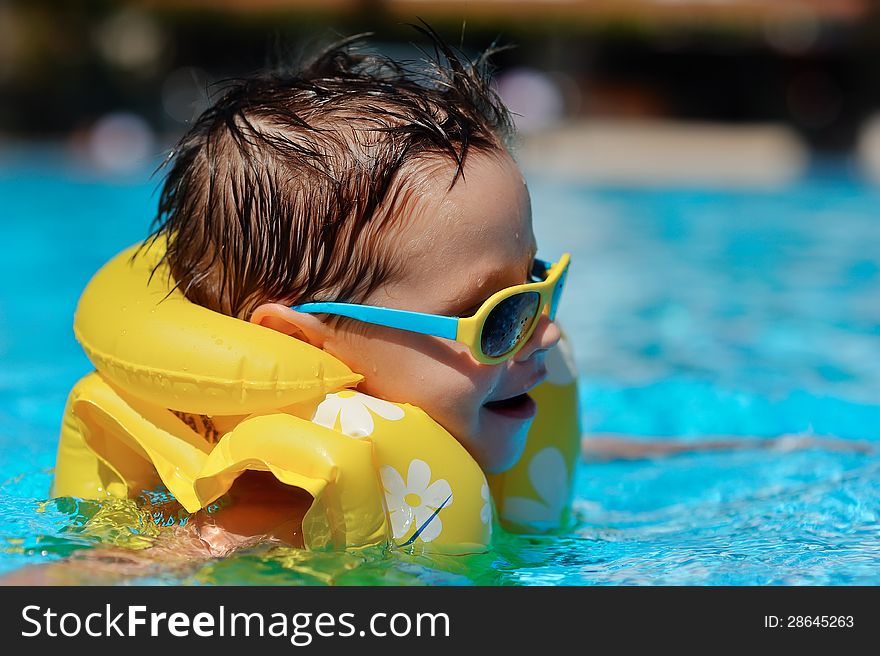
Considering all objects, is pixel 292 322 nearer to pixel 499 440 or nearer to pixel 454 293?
pixel 454 293

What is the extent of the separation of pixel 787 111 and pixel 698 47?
2086 mm

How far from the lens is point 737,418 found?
4508 millimetres

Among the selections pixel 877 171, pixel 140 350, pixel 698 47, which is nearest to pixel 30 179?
pixel 877 171

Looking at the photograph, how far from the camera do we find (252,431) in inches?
89.7

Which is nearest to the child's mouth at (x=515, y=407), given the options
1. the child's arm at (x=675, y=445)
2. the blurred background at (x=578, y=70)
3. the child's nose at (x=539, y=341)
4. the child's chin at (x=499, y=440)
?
the child's chin at (x=499, y=440)

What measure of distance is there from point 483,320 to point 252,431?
0.53 m

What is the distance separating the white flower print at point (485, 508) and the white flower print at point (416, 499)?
0.10m

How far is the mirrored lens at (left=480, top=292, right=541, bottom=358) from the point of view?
2428 mm

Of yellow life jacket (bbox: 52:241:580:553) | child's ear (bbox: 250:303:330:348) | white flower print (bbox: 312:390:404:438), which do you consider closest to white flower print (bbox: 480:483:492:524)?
yellow life jacket (bbox: 52:241:580:553)

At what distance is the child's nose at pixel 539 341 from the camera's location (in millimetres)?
2578

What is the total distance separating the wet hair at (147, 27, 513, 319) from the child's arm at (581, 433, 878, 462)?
5.33 feet

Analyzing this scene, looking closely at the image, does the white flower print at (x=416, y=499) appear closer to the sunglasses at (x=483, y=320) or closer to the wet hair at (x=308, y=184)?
the sunglasses at (x=483, y=320)

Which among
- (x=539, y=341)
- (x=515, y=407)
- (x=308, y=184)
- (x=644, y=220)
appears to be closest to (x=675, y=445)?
(x=515, y=407)

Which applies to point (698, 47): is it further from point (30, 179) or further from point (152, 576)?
point (152, 576)
